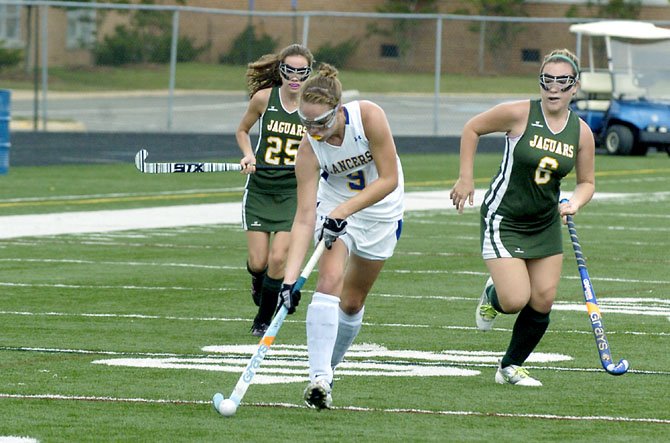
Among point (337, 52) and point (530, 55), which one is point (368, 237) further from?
point (337, 52)

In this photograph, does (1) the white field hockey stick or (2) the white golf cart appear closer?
(1) the white field hockey stick

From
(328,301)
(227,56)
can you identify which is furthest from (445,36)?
(328,301)

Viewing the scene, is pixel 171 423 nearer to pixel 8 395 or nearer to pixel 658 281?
pixel 8 395

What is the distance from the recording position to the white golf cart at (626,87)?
1240 inches

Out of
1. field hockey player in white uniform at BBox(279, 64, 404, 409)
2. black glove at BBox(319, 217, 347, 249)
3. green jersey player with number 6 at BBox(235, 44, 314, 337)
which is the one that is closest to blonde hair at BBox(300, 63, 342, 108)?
field hockey player in white uniform at BBox(279, 64, 404, 409)

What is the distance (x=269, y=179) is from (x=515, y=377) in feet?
10.1

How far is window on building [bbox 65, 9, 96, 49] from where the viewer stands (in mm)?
37656

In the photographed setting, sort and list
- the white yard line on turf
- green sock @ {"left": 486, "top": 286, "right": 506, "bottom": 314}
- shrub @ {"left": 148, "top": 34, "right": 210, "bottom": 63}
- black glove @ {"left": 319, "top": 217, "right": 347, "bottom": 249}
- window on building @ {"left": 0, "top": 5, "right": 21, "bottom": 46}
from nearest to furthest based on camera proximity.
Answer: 1. black glove @ {"left": 319, "top": 217, "right": 347, "bottom": 249}
2. green sock @ {"left": 486, "top": 286, "right": 506, "bottom": 314}
3. the white yard line on turf
4. shrub @ {"left": 148, "top": 34, "right": 210, "bottom": 63}
5. window on building @ {"left": 0, "top": 5, "right": 21, "bottom": 46}

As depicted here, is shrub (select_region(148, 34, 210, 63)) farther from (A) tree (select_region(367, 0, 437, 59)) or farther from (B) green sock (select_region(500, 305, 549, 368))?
(B) green sock (select_region(500, 305, 549, 368))

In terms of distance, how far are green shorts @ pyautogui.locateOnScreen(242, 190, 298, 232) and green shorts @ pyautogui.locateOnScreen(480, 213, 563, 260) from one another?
2.40m

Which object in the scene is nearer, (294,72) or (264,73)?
(294,72)

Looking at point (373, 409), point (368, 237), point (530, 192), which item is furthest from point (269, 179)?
point (373, 409)

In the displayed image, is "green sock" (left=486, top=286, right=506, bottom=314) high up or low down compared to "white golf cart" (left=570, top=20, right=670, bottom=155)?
up

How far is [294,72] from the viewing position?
10516mm
